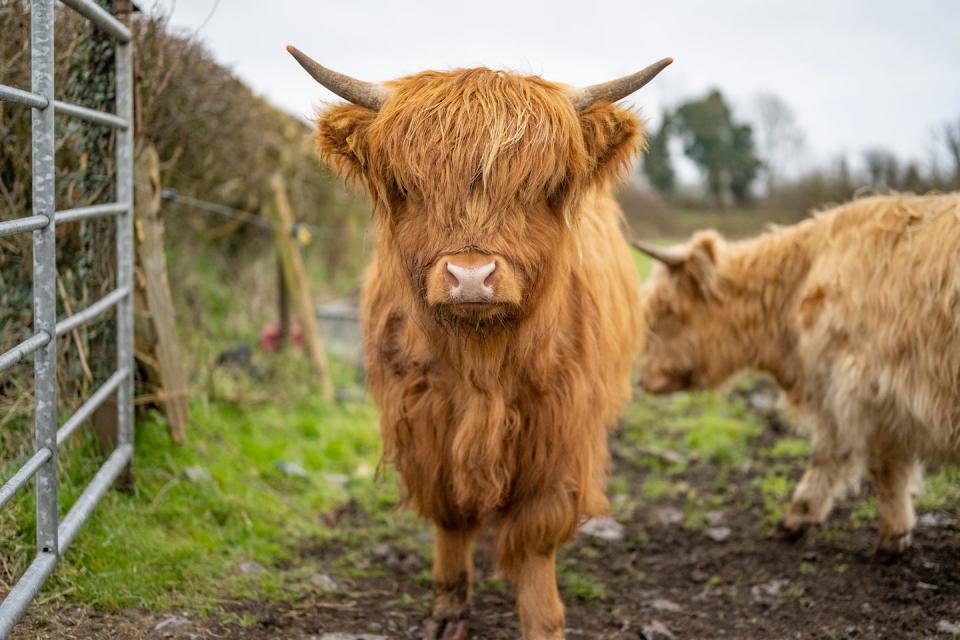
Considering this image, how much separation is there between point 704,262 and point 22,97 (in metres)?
3.61

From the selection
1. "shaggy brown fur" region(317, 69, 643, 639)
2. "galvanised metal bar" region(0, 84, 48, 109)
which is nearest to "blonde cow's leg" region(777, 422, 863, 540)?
"shaggy brown fur" region(317, 69, 643, 639)

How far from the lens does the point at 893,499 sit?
157 inches

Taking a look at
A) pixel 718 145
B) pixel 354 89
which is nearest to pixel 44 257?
pixel 354 89

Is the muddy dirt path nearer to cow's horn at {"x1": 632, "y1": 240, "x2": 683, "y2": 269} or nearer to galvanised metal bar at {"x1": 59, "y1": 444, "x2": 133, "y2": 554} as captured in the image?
galvanised metal bar at {"x1": 59, "y1": 444, "x2": 133, "y2": 554}

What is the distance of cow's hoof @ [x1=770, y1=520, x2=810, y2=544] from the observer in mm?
4393

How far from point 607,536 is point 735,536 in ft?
2.22

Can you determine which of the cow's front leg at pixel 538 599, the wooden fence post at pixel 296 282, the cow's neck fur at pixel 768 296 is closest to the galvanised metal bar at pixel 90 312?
the cow's front leg at pixel 538 599

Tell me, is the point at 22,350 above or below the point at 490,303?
below

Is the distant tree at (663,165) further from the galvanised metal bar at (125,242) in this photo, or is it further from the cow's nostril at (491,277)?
the cow's nostril at (491,277)

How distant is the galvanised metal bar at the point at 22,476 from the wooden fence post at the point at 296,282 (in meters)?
3.99

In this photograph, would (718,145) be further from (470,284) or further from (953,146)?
(470,284)

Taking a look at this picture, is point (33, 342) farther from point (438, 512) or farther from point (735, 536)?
point (735, 536)

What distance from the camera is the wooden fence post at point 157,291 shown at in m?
4.05

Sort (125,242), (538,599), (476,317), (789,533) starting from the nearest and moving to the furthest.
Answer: (476,317) < (538,599) < (125,242) < (789,533)
